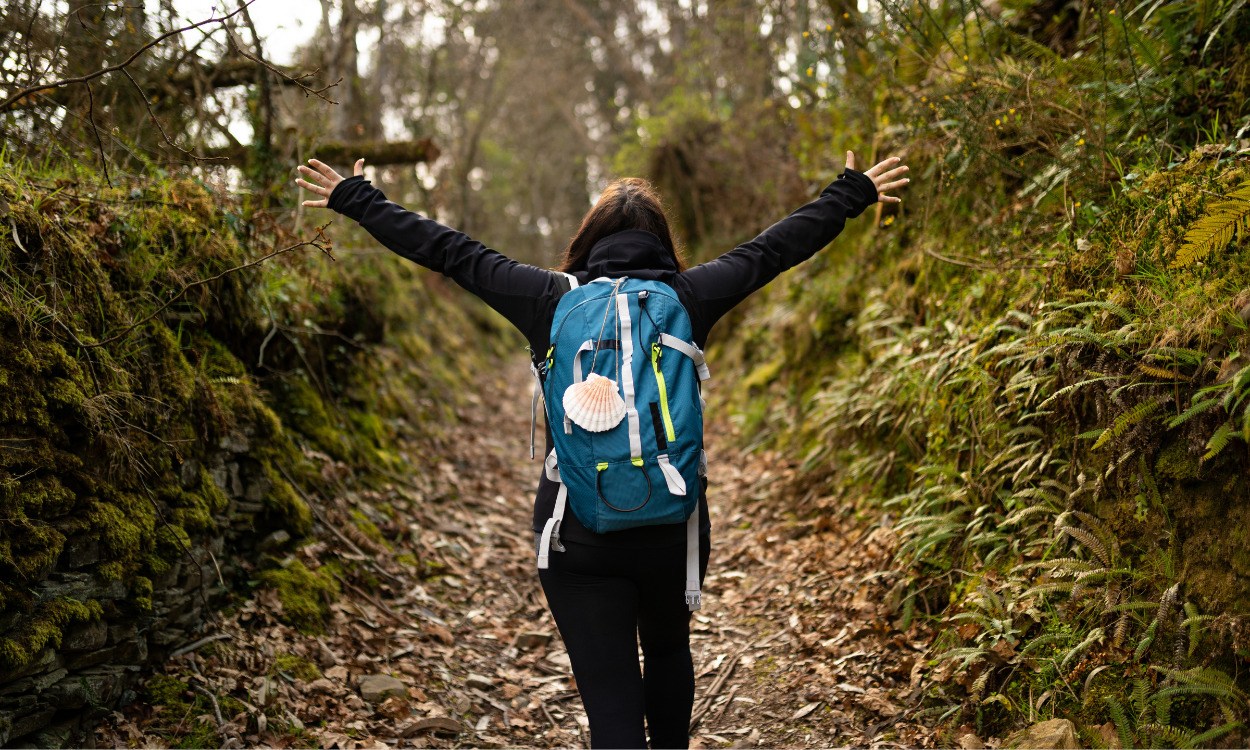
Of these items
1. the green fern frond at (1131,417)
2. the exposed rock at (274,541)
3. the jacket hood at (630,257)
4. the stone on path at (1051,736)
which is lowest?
the stone on path at (1051,736)

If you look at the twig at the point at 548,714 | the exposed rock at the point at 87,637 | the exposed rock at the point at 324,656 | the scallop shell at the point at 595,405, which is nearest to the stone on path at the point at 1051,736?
the scallop shell at the point at 595,405

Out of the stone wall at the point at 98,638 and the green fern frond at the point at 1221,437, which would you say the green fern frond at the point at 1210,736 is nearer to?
the green fern frond at the point at 1221,437

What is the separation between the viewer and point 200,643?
149 inches

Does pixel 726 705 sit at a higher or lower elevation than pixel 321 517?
lower

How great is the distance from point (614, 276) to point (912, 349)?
146 inches

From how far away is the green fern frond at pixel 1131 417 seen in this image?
315cm

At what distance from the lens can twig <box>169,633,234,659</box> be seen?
145 inches

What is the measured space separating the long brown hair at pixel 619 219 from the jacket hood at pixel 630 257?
6 cm

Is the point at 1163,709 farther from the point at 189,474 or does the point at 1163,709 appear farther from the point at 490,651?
the point at 189,474

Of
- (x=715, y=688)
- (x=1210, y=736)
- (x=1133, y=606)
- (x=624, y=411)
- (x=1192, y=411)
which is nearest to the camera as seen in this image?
(x=624, y=411)

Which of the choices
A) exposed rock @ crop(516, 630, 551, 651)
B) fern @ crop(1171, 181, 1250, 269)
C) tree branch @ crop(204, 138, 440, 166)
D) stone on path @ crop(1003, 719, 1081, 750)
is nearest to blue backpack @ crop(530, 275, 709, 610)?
stone on path @ crop(1003, 719, 1081, 750)

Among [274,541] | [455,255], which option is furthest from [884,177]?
[274,541]

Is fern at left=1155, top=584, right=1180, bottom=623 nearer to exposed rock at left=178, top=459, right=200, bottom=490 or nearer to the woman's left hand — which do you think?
the woman's left hand

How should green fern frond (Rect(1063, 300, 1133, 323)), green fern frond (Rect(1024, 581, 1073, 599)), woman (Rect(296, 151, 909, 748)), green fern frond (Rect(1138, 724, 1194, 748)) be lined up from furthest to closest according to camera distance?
green fern frond (Rect(1063, 300, 1133, 323)) → green fern frond (Rect(1024, 581, 1073, 599)) → green fern frond (Rect(1138, 724, 1194, 748)) → woman (Rect(296, 151, 909, 748))
